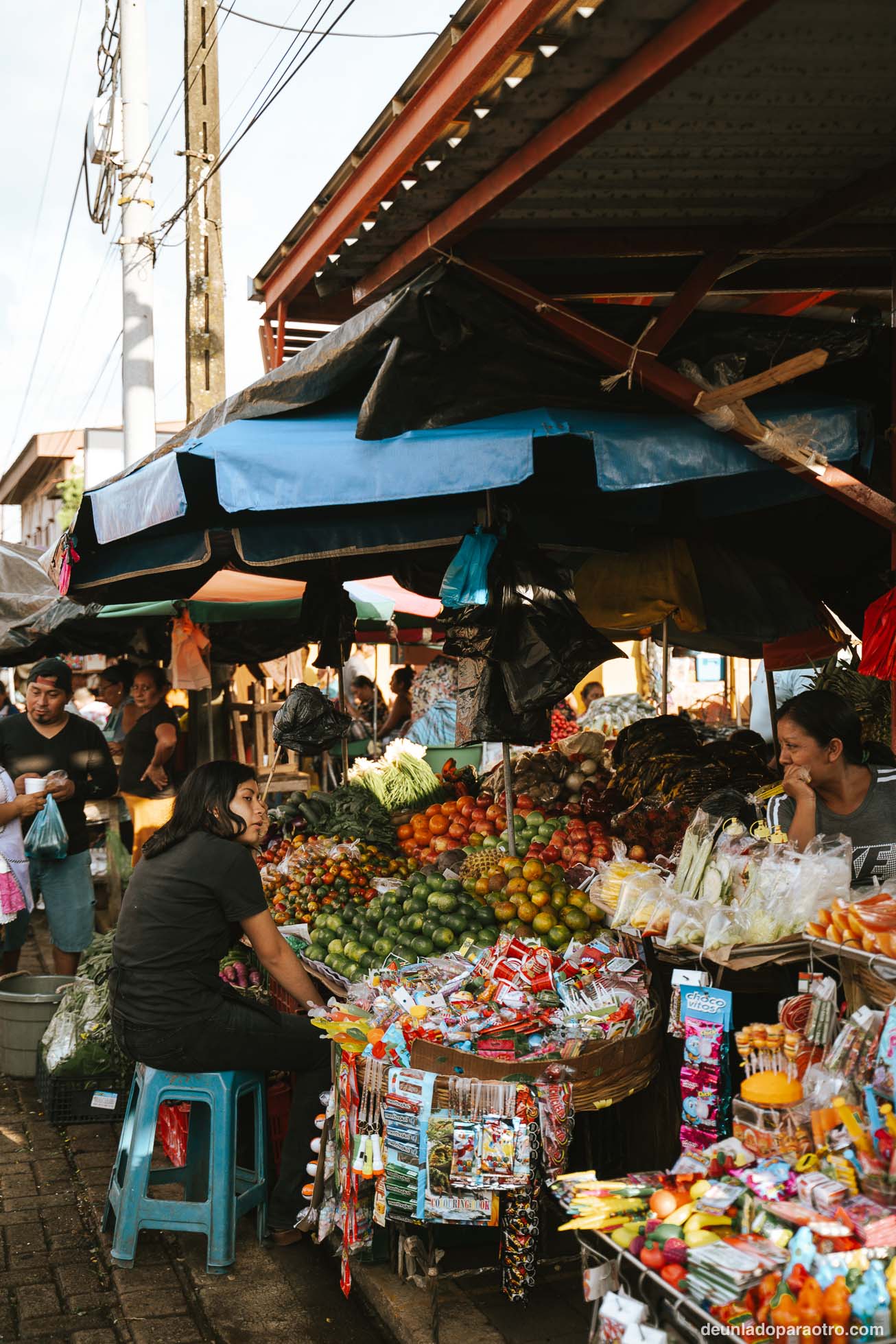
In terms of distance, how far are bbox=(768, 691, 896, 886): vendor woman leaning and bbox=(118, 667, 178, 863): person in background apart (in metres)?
6.28

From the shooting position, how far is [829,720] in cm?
373

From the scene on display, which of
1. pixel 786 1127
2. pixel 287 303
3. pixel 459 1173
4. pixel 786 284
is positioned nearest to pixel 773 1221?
pixel 786 1127

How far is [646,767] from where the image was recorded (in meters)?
6.34

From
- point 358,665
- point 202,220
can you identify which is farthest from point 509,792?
point 358,665

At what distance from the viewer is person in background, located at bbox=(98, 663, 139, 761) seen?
10.9 meters

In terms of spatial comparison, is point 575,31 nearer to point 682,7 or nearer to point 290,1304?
point 682,7

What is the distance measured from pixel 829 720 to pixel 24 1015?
13.7 feet

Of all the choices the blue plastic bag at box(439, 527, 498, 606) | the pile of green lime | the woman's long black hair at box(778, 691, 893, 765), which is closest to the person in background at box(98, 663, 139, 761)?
the pile of green lime

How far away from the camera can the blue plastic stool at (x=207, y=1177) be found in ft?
12.5

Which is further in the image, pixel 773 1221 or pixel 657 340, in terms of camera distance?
pixel 657 340

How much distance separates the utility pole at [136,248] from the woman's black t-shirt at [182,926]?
25.7 ft

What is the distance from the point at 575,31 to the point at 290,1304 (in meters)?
3.93

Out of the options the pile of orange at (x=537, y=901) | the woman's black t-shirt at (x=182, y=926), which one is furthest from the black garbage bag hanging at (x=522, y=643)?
the woman's black t-shirt at (x=182, y=926)

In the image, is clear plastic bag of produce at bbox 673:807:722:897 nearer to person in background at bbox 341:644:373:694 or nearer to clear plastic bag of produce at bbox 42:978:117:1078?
clear plastic bag of produce at bbox 42:978:117:1078
